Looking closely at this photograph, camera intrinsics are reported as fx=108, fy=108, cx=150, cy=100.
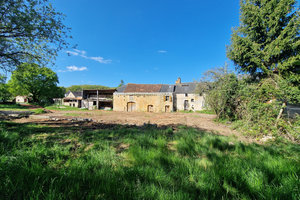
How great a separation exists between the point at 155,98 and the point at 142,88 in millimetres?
4223

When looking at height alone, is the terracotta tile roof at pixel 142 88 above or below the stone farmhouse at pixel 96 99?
above

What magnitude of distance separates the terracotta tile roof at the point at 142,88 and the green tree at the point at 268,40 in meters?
16.8

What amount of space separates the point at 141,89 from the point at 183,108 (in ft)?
36.6

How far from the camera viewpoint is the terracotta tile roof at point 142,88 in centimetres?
2522

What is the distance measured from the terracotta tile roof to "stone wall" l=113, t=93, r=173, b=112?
1217mm

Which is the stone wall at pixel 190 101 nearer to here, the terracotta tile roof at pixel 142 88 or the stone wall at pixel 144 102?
the stone wall at pixel 144 102

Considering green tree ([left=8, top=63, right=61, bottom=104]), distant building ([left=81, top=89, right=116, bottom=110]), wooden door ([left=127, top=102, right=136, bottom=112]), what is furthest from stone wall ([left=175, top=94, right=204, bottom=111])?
green tree ([left=8, top=63, right=61, bottom=104])

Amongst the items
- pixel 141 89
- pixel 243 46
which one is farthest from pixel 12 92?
pixel 243 46

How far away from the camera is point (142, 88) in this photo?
25672mm

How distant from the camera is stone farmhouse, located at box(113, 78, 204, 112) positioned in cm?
2375

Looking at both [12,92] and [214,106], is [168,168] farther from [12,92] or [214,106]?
[12,92]

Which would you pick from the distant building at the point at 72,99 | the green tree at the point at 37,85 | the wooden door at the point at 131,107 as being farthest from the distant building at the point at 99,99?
the green tree at the point at 37,85

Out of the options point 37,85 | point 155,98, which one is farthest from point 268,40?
point 37,85

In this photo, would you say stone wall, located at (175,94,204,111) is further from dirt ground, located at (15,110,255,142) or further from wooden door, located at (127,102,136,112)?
dirt ground, located at (15,110,255,142)
